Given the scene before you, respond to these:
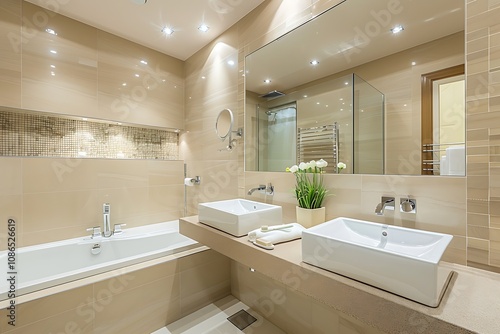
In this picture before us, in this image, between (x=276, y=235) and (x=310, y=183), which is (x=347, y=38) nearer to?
(x=310, y=183)

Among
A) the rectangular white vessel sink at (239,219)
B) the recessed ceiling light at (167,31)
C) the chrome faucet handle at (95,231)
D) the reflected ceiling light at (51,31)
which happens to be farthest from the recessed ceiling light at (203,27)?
the chrome faucet handle at (95,231)

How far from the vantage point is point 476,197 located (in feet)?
3.43

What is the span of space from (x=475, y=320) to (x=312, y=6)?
1.96 metres

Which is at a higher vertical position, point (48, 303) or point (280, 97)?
point (280, 97)

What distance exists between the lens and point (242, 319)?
2.01 m

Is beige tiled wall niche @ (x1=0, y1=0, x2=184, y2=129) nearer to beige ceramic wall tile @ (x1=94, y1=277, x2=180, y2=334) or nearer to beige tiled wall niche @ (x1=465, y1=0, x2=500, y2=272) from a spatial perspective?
beige ceramic wall tile @ (x1=94, y1=277, x2=180, y2=334)

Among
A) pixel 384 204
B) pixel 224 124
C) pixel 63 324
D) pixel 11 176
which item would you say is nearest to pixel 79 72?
pixel 11 176

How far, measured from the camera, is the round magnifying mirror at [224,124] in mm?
2318

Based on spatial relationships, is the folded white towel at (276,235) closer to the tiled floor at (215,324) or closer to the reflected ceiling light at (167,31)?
the tiled floor at (215,324)

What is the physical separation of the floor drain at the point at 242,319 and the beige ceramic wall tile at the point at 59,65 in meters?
2.49

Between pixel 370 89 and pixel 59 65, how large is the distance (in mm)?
2759

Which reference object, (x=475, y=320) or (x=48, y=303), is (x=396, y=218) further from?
(x=48, y=303)

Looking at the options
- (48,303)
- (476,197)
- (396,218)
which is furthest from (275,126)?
(48,303)

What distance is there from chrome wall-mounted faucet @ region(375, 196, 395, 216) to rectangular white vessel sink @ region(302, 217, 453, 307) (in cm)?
8
